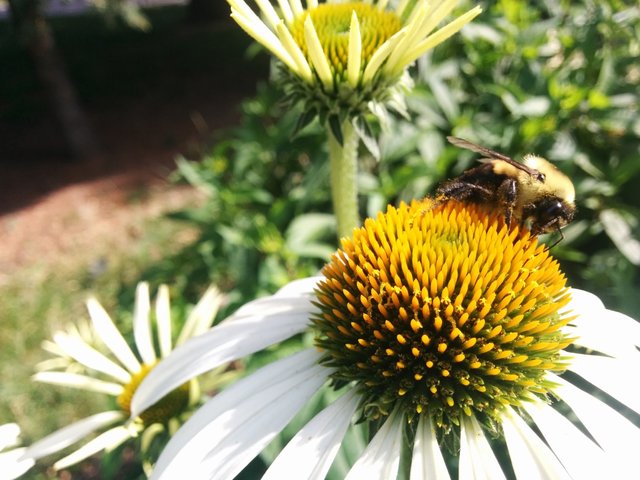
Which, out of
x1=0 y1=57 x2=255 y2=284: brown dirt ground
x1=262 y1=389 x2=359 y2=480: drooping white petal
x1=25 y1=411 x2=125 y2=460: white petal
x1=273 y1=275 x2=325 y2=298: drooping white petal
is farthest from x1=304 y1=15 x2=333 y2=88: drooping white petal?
x1=0 y1=57 x2=255 y2=284: brown dirt ground

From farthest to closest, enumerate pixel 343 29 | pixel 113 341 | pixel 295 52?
pixel 113 341 < pixel 343 29 < pixel 295 52

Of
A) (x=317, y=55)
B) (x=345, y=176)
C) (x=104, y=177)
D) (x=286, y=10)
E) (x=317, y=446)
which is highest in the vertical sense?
(x=104, y=177)

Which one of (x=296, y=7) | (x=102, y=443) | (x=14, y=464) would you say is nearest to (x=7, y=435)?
(x=14, y=464)

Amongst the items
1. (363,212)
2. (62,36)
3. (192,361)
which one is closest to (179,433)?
(192,361)

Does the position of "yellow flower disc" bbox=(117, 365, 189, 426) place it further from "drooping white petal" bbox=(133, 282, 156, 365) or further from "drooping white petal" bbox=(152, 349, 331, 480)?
"drooping white petal" bbox=(152, 349, 331, 480)

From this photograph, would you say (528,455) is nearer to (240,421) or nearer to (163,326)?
(240,421)

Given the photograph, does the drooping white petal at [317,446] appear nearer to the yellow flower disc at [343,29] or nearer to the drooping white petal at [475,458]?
the drooping white petal at [475,458]

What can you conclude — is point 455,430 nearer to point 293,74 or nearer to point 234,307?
point 293,74
